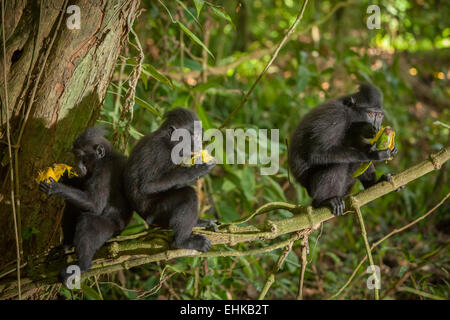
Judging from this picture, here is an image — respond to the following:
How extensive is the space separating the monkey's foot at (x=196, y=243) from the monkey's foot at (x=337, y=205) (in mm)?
1201

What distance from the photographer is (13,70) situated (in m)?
3.17

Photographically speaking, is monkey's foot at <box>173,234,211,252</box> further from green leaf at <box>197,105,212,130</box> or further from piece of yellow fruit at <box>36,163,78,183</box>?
green leaf at <box>197,105,212,130</box>

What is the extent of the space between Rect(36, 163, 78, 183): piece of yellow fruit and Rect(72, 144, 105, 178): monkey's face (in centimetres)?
7

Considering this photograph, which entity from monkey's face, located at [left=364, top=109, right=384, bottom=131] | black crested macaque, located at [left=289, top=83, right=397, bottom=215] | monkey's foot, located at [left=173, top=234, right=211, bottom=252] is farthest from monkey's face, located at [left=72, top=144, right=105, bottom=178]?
monkey's face, located at [left=364, top=109, right=384, bottom=131]

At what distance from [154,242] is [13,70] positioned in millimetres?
1757

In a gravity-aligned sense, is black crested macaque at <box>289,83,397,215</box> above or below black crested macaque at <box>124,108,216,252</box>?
above

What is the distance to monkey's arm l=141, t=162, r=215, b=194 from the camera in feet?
11.2

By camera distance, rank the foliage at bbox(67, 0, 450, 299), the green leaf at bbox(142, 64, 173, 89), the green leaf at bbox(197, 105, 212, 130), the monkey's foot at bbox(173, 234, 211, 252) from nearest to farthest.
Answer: the monkey's foot at bbox(173, 234, 211, 252)
the green leaf at bbox(142, 64, 173, 89)
the foliage at bbox(67, 0, 450, 299)
the green leaf at bbox(197, 105, 212, 130)

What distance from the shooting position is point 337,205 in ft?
12.2

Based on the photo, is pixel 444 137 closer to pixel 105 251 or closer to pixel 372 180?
pixel 372 180

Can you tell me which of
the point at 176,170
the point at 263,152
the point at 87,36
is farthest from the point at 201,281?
the point at 87,36

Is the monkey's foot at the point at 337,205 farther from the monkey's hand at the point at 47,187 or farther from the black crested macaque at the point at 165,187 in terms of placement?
the monkey's hand at the point at 47,187

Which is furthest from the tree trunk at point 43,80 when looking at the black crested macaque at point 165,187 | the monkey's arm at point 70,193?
the black crested macaque at point 165,187
